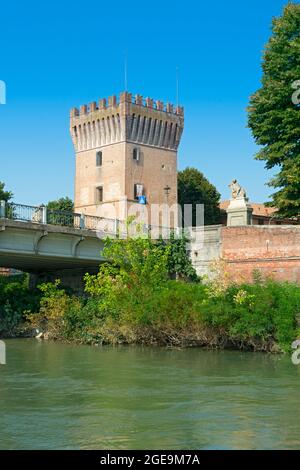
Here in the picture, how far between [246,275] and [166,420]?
18.5 meters

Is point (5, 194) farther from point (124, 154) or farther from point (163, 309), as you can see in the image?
point (163, 309)

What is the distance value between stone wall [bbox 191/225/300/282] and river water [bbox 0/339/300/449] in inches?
270

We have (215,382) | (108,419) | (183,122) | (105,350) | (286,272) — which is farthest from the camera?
(183,122)

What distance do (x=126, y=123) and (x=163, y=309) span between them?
33878 millimetres

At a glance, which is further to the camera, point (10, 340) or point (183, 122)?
point (183, 122)

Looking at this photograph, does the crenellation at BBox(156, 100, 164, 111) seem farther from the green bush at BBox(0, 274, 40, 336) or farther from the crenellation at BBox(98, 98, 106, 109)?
the green bush at BBox(0, 274, 40, 336)

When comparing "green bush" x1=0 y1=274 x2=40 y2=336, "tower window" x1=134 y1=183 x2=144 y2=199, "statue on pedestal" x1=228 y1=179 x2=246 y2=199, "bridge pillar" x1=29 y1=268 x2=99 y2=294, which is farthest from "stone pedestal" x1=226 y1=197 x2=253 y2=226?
"tower window" x1=134 y1=183 x2=144 y2=199

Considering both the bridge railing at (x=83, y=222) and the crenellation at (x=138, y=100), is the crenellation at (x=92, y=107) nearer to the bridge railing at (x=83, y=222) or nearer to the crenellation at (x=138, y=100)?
the crenellation at (x=138, y=100)

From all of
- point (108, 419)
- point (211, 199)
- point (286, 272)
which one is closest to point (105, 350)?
point (286, 272)

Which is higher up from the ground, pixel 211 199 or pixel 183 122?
pixel 183 122

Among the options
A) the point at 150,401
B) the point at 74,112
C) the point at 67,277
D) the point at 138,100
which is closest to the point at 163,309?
the point at 150,401
